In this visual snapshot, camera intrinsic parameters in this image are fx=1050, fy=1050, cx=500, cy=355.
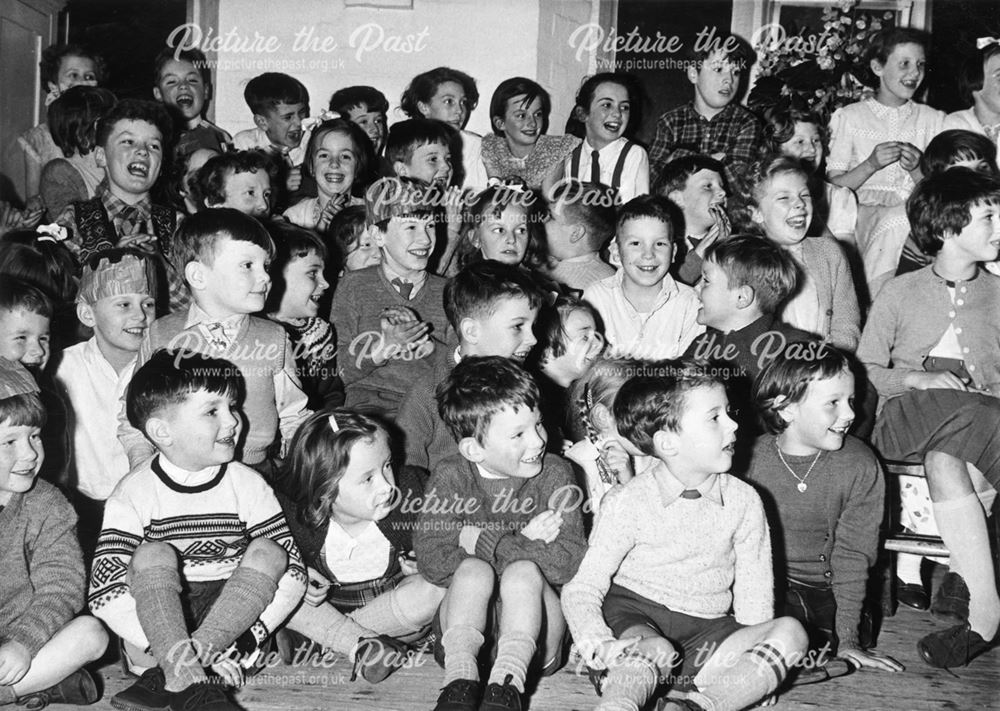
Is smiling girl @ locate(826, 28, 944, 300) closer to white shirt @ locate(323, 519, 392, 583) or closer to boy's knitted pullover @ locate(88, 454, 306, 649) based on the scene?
white shirt @ locate(323, 519, 392, 583)

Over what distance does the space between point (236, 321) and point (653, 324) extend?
4.73 feet

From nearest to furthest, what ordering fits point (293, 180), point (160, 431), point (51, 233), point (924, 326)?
point (160, 431)
point (924, 326)
point (51, 233)
point (293, 180)

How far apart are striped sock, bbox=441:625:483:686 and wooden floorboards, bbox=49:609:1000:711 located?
0.17m

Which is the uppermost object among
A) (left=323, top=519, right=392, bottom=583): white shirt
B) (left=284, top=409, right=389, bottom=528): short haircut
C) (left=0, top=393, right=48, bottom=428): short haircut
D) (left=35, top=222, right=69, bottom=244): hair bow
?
(left=35, top=222, right=69, bottom=244): hair bow

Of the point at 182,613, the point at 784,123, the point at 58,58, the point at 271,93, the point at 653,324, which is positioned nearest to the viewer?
the point at 182,613

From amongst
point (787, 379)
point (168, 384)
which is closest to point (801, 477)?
point (787, 379)

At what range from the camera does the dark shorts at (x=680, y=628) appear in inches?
99.0

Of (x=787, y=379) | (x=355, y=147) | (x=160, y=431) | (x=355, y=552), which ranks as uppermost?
(x=355, y=147)

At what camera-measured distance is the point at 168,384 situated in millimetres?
2746

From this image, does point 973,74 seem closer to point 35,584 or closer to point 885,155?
point 885,155

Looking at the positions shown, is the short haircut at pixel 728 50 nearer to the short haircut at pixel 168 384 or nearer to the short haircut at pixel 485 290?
the short haircut at pixel 485 290

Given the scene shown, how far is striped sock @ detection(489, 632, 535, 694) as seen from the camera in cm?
238

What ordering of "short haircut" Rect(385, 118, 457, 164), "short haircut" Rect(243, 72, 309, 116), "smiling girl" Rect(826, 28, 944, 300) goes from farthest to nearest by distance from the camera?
"short haircut" Rect(243, 72, 309, 116) → "smiling girl" Rect(826, 28, 944, 300) → "short haircut" Rect(385, 118, 457, 164)

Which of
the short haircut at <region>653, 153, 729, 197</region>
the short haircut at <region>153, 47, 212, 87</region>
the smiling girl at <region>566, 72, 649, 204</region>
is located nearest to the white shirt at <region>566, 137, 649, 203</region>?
the smiling girl at <region>566, 72, 649, 204</region>
